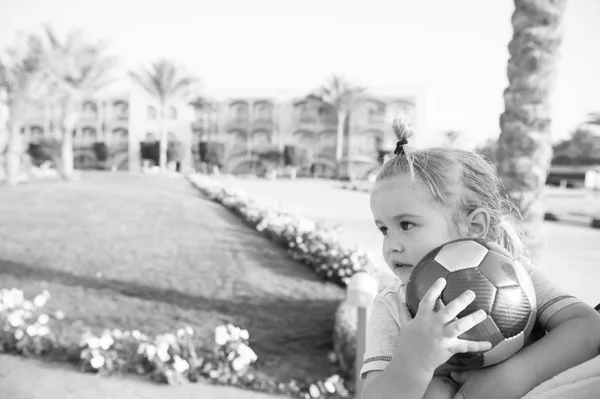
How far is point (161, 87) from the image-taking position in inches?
1634

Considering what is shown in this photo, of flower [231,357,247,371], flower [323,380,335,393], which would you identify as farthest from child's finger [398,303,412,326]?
flower [231,357,247,371]

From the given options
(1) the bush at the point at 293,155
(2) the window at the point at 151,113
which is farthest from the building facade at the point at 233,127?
(1) the bush at the point at 293,155

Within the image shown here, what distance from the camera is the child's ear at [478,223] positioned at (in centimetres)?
163

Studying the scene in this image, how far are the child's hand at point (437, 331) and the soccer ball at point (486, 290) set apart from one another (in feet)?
0.12

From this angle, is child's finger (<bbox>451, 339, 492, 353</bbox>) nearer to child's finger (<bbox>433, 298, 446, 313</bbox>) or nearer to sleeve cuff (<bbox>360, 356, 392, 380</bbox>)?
child's finger (<bbox>433, 298, 446, 313</bbox>)

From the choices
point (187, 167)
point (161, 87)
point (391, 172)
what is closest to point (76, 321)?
point (391, 172)

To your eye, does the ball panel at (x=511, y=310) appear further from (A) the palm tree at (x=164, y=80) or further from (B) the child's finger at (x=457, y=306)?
(A) the palm tree at (x=164, y=80)

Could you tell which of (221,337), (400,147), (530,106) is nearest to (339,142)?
(530,106)

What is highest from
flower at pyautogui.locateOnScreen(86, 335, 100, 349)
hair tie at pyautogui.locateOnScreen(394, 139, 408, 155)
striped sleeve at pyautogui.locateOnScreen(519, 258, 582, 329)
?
hair tie at pyautogui.locateOnScreen(394, 139, 408, 155)

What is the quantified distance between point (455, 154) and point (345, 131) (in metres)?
51.2

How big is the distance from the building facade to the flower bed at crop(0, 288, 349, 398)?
4598cm

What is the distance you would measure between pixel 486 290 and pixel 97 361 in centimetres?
418

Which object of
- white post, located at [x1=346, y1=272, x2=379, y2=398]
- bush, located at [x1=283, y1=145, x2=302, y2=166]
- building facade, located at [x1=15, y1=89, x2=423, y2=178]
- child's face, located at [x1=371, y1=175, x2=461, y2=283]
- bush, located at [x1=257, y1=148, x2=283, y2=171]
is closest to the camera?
child's face, located at [x1=371, y1=175, x2=461, y2=283]

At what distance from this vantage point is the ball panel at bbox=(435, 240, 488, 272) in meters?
1.31
